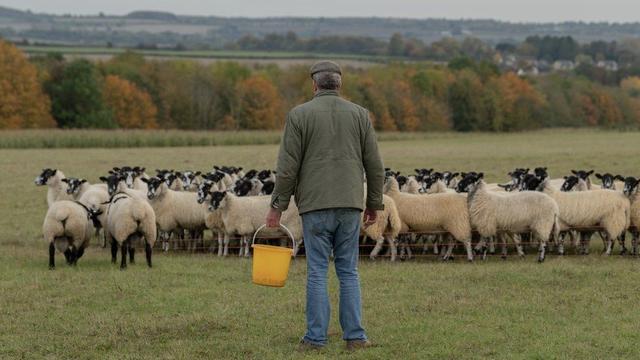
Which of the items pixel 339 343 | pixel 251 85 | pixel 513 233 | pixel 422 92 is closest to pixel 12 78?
pixel 251 85

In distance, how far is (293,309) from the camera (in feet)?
39.4

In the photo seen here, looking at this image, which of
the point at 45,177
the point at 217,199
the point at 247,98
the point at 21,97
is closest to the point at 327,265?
the point at 217,199

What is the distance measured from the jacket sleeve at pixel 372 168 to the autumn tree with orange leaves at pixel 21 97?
258ft

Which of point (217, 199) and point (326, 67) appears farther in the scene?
point (217, 199)

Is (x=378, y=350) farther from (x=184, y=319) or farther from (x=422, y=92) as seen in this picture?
(x=422, y=92)

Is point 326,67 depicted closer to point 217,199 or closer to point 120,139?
point 217,199

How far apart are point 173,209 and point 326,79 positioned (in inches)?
432

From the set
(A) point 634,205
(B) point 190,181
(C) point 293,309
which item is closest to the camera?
(C) point 293,309

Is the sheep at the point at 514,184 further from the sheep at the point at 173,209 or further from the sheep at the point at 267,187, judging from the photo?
the sheep at the point at 173,209

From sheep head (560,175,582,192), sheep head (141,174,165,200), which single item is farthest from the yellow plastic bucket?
sheep head (560,175,582,192)

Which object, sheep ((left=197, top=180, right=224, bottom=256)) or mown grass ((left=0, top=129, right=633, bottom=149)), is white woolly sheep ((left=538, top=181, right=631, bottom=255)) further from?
mown grass ((left=0, top=129, right=633, bottom=149))

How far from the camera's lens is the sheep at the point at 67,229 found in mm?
15594

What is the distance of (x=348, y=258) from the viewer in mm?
9648

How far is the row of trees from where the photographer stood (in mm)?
87938
